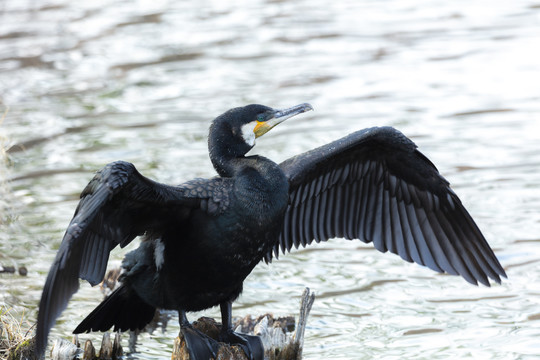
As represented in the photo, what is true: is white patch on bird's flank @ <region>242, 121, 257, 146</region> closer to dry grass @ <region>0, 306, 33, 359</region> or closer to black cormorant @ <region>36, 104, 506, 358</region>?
black cormorant @ <region>36, 104, 506, 358</region>

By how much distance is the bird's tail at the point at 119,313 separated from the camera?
5.52m

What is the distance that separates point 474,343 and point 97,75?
8092mm

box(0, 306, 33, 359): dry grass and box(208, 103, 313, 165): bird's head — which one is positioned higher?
box(208, 103, 313, 165): bird's head

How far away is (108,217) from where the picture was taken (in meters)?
4.87

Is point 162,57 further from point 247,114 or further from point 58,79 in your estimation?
point 247,114

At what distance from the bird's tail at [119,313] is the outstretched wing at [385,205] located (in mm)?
859

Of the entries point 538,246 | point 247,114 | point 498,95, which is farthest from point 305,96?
point 247,114

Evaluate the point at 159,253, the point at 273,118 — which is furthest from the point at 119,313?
the point at 273,118

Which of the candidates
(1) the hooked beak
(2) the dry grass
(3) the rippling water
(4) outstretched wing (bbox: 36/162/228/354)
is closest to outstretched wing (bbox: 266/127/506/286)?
(1) the hooked beak

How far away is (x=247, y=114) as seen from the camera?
5.41 m

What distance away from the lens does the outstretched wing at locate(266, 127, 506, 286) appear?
5859 mm

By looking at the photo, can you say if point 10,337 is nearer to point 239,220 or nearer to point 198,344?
point 198,344

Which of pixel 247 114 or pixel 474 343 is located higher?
pixel 247 114

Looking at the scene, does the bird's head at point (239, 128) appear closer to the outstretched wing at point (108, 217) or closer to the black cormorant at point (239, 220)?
the black cormorant at point (239, 220)
